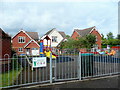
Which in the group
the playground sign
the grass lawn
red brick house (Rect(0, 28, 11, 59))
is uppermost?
red brick house (Rect(0, 28, 11, 59))

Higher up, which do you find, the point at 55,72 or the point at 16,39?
the point at 16,39

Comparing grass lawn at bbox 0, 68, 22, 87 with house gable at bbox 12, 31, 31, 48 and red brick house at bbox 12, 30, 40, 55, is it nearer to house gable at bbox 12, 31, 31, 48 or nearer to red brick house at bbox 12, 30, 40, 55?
red brick house at bbox 12, 30, 40, 55

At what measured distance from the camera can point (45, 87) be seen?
5.09 metres

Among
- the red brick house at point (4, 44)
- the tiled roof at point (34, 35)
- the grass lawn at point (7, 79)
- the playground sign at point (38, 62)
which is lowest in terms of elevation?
the grass lawn at point (7, 79)

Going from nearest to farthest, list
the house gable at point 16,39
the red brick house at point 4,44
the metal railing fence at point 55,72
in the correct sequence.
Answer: the metal railing fence at point 55,72 → the red brick house at point 4,44 → the house gable at point 16,39

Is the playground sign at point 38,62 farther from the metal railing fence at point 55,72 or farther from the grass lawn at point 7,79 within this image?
the grass lawn at point 7,79

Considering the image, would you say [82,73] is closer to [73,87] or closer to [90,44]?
[73,87]

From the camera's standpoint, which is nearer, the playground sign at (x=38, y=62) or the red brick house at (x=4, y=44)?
the playground sign at (x=38, y=62)

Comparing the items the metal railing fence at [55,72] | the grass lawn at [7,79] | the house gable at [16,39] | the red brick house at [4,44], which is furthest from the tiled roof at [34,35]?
the grass lawn at [7,79]

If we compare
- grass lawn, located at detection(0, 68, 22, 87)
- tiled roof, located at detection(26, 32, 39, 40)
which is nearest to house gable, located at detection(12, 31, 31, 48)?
tiled roof, located at detection(26, 32, 39, 40)

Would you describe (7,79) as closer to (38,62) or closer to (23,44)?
(38,62)

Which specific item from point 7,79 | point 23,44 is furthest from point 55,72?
point 23,44

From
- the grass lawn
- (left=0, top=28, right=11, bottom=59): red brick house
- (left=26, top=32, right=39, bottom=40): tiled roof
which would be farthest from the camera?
(left=26, top=32, right=39, bottom=40): tiled roof

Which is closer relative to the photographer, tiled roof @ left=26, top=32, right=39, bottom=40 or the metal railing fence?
the metal railing fence
